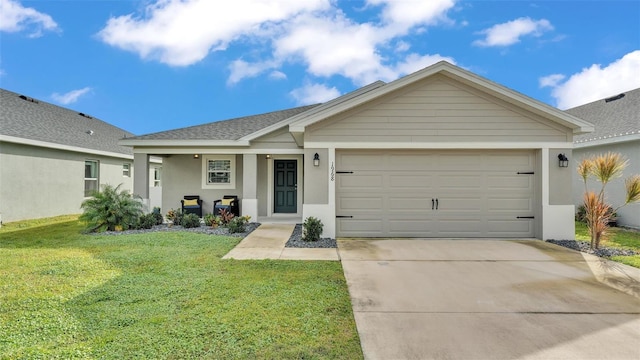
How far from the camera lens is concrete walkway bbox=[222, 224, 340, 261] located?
5.92 m

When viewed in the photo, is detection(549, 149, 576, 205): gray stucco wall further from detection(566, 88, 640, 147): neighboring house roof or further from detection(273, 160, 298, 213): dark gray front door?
detection(273, 160, 298, 213): dark gray front door

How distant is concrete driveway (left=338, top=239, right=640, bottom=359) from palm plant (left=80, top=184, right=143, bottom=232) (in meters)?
6.66

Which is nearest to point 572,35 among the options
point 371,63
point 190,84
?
point 371,63

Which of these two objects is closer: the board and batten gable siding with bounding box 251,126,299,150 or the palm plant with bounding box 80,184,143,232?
the palm plant with bounding box 80,184,143,232

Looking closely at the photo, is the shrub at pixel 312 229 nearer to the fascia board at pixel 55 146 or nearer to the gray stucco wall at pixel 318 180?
the gray stucco wall at pixel 318 180

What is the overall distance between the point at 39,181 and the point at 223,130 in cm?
709

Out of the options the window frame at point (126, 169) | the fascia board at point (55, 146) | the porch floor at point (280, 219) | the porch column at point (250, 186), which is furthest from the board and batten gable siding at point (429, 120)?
the window frame at point (126, 169)

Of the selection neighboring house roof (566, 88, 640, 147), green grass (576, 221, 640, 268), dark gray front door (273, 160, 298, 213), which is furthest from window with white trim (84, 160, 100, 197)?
neighboring house roof (566, 88, 640, 147)

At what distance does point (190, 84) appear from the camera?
15.6m

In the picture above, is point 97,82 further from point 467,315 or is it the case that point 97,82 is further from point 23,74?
point 467,315

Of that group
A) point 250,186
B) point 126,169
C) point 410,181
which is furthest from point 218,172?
point 126,169

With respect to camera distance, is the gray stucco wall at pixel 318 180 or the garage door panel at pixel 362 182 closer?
the gray stucco wall at pixel 318 180

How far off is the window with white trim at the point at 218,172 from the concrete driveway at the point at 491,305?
270 inches

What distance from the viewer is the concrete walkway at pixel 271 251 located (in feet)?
19.4
